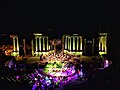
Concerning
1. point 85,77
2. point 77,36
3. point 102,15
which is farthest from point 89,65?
point 102,15

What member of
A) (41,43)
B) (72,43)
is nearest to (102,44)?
(72,43)

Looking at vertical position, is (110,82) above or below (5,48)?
below

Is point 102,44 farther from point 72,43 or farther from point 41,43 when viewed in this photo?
point 41,43

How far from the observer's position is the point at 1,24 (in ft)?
7.64

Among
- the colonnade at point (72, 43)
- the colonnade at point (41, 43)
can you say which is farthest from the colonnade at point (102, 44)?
the colonnade at point (41, 43)

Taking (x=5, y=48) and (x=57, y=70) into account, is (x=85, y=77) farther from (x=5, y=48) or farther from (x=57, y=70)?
(x=5, y=48)

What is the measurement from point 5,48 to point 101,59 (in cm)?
93

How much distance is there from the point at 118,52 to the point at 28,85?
911mm

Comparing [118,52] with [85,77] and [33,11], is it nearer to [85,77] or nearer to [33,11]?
[85,77]

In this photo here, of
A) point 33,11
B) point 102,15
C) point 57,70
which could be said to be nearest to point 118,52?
point 102,15

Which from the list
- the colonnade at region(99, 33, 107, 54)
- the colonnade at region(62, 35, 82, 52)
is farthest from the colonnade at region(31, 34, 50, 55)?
the colonnade at region(99, 33, 107, 54)

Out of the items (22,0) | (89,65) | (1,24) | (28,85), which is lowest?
(28,85)

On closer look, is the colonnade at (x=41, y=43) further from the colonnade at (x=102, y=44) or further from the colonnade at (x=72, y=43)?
the colonnade at (x=102, y=44)

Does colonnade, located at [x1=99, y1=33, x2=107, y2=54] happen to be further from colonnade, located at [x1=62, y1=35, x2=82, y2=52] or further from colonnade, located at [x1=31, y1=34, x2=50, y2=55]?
colonnade, located at [x1=31, y1=34, x2=50, y2=55]
